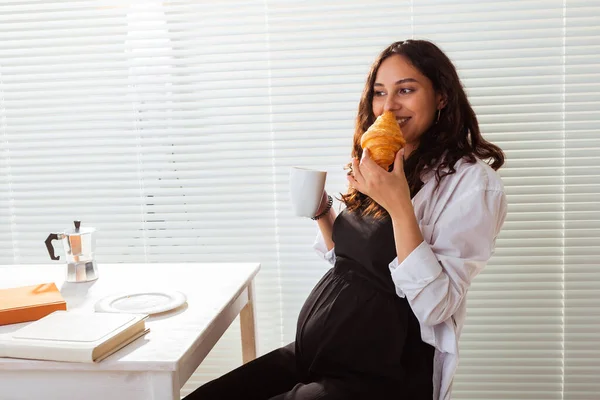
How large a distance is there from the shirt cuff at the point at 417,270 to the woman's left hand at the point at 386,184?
0.11 meters

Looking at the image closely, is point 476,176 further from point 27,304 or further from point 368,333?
point 27,304

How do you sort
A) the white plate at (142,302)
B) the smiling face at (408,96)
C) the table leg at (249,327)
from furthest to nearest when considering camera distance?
1. the table leg at (249,327)
2. the smiling face at (408,96)
3. the white plate at (142,302)

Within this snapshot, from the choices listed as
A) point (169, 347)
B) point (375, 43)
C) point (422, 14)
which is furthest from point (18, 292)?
point (422, 14)

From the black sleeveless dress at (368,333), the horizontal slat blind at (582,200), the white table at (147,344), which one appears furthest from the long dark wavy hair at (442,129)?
the horizontal slat blind at (582,200)

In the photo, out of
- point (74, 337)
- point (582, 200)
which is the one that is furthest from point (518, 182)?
point (74, 337)

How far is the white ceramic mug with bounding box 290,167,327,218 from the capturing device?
1.43m

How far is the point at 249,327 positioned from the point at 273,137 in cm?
63

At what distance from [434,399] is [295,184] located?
1.98 ft

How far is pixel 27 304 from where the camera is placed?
126 cm

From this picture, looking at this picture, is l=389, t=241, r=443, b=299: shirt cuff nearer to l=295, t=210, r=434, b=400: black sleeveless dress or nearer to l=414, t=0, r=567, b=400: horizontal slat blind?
l=295, t=210, r=434, b=400: black sleeveless dress

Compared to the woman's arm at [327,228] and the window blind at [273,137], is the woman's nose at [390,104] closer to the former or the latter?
the woman's arm at [327,228]

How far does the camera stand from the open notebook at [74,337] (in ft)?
3.45

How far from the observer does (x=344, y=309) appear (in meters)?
1.34

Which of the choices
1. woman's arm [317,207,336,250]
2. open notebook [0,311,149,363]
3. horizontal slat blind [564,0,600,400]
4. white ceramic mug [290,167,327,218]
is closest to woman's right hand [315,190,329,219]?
woman's arm [317,207,336,250]
